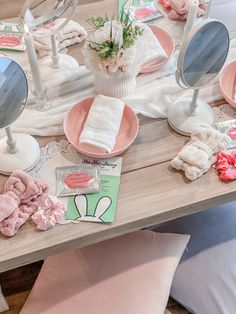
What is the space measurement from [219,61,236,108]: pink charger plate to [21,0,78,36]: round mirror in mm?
427

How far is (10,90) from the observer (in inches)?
34.3

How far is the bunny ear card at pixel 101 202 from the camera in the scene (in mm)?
890

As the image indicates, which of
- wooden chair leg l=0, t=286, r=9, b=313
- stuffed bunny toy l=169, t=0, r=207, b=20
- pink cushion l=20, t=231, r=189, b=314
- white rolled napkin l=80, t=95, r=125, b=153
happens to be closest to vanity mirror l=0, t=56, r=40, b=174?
white rolled napkin l=80, t=95, r=125, b=153

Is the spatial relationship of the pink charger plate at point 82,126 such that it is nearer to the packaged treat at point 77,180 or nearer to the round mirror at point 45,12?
the packaged treat at point 77,180

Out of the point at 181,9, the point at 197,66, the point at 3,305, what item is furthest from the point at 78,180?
the point at 181,9

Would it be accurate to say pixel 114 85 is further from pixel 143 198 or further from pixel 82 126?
pixel 143 198

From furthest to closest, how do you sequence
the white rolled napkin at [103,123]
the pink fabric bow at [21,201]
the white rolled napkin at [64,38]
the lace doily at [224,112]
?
the white rolled napkin at [64,38] → the lace doily at [224,112] → the white rolled napkin at [103,123] → the pink fabric bow at [21,201]

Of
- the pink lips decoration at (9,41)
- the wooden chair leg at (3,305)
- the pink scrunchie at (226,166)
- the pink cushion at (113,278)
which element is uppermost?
the pink lips decoration at (9,41)

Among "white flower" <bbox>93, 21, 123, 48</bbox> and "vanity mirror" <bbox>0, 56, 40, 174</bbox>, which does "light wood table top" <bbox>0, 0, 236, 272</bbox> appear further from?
"white flower" <bbox>93, 21, 123, 48</bbox>

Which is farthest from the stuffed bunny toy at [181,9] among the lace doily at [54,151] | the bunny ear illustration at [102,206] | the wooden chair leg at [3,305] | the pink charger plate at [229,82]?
the wooden chair leg at [3,305]

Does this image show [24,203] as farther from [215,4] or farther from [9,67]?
[215,4]

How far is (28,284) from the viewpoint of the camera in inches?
51.5

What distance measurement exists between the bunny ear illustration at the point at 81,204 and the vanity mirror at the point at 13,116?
0.43 ft

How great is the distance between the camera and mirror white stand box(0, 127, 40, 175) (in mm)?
945
